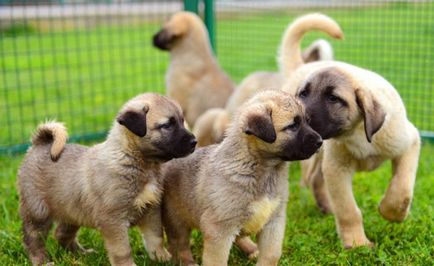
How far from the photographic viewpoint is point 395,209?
4555 millimetres

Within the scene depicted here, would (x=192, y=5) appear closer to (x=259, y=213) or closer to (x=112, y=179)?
(x=112, y=179)

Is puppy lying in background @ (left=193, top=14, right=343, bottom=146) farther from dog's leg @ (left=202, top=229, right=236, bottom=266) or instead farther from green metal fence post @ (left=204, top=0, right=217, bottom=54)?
dog's leg @ (left=202, top=229, right=236, bottom=266)

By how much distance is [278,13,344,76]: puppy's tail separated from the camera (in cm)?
569

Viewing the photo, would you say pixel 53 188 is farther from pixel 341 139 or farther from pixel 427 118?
pixel 427 118

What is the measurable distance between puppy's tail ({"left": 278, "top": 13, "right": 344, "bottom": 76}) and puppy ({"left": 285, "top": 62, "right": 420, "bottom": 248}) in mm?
1010

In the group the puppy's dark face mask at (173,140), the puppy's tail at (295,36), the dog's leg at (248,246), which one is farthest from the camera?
the puppy's tail at (295,36)

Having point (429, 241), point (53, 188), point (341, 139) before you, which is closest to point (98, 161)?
point (53, 188)

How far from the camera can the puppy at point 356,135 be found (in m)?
4.26

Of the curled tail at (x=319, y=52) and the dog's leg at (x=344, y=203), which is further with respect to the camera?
the curled tail at (x=319, y=52)

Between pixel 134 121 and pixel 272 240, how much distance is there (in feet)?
3.59

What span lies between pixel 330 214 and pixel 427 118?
3351 millimetres

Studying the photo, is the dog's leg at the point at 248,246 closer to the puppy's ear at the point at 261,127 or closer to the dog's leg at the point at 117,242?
the dog's leg at the point at 117,242

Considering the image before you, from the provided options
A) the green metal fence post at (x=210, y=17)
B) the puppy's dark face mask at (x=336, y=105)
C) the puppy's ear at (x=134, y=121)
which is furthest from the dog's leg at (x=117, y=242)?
the green metal fence post at (x=210, y=17)

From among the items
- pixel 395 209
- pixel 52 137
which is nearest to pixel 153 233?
pixel 52 137
